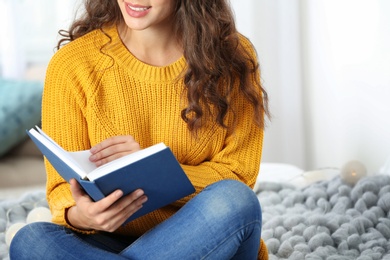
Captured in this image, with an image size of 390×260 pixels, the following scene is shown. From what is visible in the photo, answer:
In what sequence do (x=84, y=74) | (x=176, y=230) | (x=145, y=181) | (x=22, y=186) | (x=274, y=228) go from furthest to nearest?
1. (x=22, y=186)
2. (x=274, y=228)
3. (x=84, y=74)
4. (x=176, y=230)
5. (x=145, y=181)

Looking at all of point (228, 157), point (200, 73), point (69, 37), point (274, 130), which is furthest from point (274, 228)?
point (274, 130)

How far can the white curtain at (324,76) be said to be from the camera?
2891 millimetres

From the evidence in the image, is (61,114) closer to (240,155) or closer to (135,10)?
(135,10)

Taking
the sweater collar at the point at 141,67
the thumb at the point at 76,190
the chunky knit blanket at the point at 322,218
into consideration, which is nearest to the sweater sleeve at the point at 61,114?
the sweater collar at the point at 141,67

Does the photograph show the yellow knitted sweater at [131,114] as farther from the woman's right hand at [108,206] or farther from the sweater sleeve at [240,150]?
the woman's right hand at [108,206]

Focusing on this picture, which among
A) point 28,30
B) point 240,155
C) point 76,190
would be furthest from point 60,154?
point 28,30

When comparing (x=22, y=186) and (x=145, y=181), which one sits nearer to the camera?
(x=145, y=181)

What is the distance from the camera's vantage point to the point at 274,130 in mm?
3359

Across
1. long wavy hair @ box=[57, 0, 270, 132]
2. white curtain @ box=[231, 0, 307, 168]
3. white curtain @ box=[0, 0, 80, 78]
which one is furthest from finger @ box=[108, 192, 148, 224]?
white curtain @ box=[0, 0, 80, 78]

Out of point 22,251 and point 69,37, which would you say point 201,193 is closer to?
point 22,251

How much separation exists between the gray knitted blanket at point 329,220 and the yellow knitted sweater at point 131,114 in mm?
287

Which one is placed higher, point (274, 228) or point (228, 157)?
point (228, 157)

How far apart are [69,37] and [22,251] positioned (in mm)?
555

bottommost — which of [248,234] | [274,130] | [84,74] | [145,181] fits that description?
[274,130]
